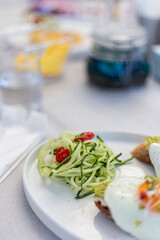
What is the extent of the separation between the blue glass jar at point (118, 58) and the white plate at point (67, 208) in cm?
58

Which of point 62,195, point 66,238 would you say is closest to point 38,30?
point 62,195

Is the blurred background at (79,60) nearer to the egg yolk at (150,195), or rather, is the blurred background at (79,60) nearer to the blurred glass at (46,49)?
the blurred glass at (46,49)

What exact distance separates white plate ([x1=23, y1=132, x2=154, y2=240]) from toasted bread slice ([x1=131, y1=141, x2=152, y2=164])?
14 mm

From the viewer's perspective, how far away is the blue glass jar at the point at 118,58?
139cm

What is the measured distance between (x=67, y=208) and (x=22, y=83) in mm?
650

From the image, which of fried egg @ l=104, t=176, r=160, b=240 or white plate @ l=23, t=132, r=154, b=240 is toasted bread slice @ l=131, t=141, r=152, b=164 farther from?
fried egg @ l=104, t=176, r=160, b=240

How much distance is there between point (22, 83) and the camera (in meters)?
1.26

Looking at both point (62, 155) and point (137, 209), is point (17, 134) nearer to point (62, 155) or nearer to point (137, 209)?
point (62, 155)

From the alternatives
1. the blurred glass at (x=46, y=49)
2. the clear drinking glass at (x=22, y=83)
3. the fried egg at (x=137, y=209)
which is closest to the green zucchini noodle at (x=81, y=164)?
the fried egg at (x=137, y=209)

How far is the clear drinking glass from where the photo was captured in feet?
4.05

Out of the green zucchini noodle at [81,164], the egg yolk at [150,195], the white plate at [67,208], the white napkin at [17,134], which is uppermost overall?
the egg yolk at [150,195]

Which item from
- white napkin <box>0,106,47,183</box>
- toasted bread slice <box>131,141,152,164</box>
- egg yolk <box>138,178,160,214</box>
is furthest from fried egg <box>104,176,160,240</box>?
white napkin <box>0,106,47,183</box>

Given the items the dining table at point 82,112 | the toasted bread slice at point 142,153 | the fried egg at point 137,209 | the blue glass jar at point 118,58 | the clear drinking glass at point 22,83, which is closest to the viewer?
the fried egg at point 137,209

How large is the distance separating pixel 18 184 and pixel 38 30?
110cm
